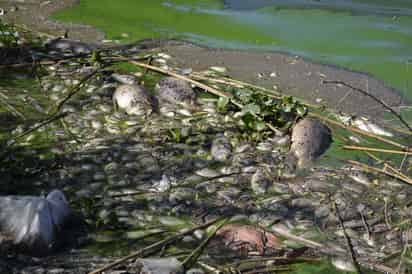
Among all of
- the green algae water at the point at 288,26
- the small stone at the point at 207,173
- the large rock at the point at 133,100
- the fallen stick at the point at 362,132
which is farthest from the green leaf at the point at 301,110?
the green algae water at the point at 288,26

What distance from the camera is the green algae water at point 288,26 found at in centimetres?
422

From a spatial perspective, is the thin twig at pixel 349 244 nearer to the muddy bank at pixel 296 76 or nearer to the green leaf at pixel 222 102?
the green leaf at pixel 222 102

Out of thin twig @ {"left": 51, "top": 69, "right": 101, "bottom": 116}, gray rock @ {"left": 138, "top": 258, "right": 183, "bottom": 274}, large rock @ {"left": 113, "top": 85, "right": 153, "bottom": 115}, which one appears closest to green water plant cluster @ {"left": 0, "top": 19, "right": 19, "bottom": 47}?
thin twig @ {"left": 51, "top": 69, "right": 101, "bottom": 116}

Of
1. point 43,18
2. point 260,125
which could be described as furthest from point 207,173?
point 43,18

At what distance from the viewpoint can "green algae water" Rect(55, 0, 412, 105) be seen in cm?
422

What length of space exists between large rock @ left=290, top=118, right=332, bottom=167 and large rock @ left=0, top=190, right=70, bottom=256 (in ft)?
3.80

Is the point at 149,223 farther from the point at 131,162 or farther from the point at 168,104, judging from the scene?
the point at 168,104

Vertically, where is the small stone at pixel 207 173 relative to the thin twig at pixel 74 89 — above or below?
below

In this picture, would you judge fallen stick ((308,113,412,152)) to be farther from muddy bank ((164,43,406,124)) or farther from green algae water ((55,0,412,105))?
green algae water ((55,0,412,105))

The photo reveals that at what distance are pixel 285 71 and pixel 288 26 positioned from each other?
0.85 m

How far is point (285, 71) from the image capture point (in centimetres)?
395

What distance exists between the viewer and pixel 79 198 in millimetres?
2531

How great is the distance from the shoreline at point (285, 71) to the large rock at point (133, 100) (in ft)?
2.07

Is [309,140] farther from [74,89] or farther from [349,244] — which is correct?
[74,89]
